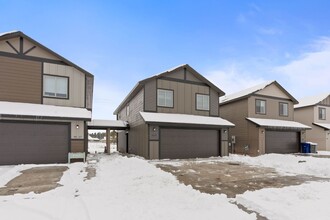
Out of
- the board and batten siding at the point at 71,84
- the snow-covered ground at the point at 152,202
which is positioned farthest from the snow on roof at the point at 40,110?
the snow-covered ground at the point at 152,202

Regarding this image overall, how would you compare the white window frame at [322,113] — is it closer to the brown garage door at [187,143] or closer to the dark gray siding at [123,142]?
the brown garage door at [187,143]

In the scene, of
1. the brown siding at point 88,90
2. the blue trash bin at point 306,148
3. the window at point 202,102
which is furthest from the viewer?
the blue trash bin at point 306,148

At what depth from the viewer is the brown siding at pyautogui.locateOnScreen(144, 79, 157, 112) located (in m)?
16.4

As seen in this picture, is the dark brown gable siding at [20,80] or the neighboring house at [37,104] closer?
the neighboring house at [37,104]

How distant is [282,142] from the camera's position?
2133 cm

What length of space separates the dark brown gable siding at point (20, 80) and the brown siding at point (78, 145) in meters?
3.35

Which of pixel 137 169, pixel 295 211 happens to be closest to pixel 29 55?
pixel 137 169

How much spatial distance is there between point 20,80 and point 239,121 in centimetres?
1836

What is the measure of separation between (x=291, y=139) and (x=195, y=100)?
1128 cm

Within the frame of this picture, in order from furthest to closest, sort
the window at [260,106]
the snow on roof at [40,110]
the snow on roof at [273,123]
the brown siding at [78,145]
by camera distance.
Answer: the window at [260,106] < the snow on roof at [273,123] < the brown siding at [78,145] < the snow on roof at [40,110]

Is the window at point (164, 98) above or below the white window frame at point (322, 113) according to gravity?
above

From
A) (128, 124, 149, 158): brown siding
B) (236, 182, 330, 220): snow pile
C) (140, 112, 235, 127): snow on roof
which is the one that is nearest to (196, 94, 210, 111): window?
(140, 112, 235, 127): snow on roof

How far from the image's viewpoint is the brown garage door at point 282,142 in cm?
2061

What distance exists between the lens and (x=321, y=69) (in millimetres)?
20438
